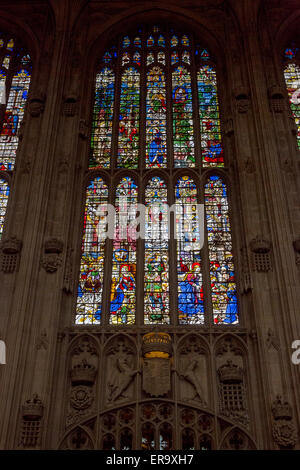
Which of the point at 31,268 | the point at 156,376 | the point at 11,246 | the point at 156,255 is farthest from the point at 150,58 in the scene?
the point at 156,376

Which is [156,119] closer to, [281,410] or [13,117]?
[13,117]

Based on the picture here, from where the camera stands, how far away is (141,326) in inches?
548

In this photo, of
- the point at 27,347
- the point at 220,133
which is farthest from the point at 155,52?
the point at 27,347

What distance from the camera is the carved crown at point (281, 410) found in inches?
468

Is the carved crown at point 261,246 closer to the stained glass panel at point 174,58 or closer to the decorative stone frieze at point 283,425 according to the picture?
the decorative stone frieze at point 283,425

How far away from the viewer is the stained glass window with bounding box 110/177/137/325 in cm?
1447

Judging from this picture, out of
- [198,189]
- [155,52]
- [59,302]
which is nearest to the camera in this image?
[59,302]

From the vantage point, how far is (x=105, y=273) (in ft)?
49.4

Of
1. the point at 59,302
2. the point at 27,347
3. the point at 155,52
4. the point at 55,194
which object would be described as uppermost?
the point at 155,52

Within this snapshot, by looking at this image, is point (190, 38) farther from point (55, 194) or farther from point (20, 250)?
point (20, 250)

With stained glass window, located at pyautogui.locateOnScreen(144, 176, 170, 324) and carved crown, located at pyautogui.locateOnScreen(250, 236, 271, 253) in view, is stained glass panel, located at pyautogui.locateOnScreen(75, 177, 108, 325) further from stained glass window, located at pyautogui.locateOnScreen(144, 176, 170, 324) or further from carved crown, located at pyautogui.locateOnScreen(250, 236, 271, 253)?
carved crown, located at pyautogui.locateOnScreen(250, 236, 271, 253)

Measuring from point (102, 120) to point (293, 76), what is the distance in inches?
264

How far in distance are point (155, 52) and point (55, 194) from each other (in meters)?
7.53

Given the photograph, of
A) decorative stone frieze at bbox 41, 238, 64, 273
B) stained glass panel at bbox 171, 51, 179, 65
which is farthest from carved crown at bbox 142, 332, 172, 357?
stained glass panel at bbox 171, 51, 179, 65
